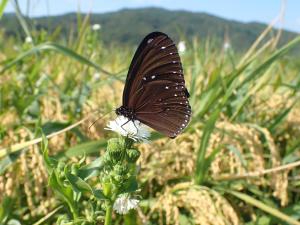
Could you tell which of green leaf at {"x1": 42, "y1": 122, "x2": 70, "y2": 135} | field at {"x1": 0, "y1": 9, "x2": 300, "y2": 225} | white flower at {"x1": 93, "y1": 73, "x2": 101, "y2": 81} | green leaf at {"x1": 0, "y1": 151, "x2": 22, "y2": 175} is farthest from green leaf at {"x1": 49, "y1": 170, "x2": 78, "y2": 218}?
white flower at {"x1": 93, "y1": 73, "x2": 101, "y2": 81}

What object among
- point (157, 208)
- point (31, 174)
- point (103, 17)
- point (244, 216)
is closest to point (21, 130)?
point (31, 174)

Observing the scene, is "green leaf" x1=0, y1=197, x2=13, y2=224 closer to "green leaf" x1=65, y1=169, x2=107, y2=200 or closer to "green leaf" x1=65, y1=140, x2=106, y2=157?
"green leaf" x1=65, y1=140, x2=106, y2=157

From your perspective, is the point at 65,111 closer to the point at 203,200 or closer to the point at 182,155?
the point at 182,155

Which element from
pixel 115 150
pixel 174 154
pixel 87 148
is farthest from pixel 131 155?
pixel 174 154

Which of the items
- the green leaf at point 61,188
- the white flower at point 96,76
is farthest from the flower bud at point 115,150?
the white flower at point 96,76

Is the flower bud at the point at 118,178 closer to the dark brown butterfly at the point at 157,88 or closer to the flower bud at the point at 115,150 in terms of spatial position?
the flower bud at the point at 115,150

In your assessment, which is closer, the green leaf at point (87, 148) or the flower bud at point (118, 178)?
the flower bud at point (118, 178)
